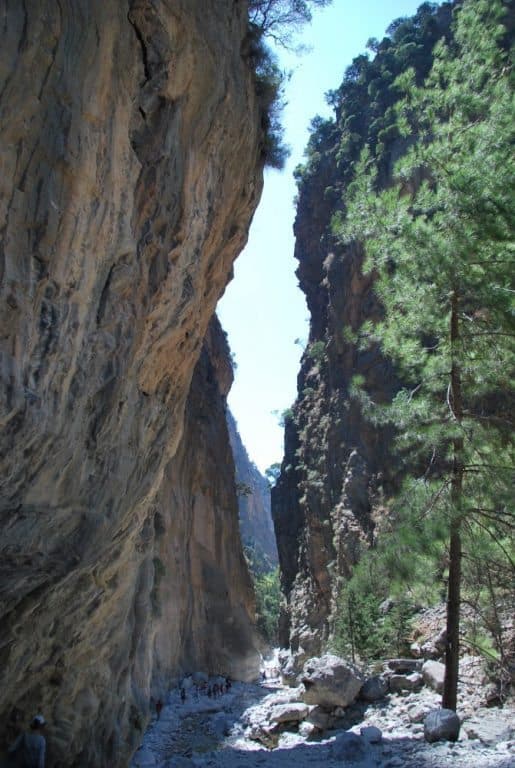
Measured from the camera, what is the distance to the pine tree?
7.43 m

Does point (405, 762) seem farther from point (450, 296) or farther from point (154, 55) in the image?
point (154, 55)

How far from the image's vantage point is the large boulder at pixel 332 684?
10.9 meters

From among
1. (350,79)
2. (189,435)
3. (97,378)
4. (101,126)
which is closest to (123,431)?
(97,378)

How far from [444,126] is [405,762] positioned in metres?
8.03

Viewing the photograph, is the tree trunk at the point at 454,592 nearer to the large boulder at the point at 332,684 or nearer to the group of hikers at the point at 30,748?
the large boulder at the point at 332,684

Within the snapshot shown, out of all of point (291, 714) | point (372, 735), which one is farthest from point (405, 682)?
point (372, 735)

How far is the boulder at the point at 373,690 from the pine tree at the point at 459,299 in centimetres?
393

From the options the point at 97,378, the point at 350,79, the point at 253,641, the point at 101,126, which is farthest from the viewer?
the point at 350,79

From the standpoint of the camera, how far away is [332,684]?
434 inches

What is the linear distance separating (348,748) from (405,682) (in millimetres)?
4250

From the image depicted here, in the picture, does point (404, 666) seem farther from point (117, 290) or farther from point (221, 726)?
point (117, 290)

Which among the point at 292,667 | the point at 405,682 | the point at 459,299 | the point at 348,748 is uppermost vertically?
the point at 459,299

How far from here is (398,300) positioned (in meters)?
8.59

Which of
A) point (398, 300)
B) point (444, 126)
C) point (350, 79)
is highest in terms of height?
point (350, 79)
